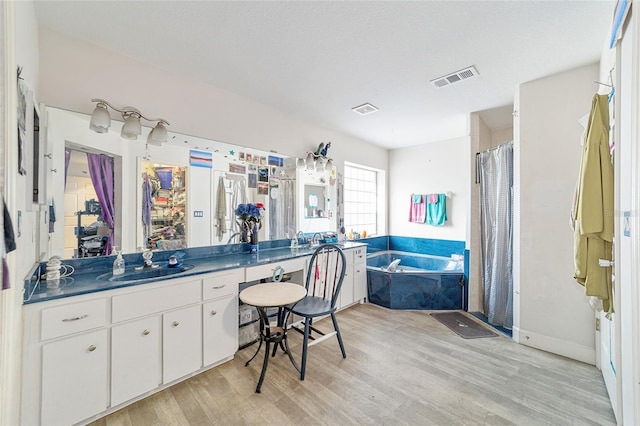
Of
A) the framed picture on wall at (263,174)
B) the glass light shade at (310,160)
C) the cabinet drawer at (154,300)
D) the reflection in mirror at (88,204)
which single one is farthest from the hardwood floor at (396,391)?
the glass light shade at (310,160)

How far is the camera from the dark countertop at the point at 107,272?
4.69 feet

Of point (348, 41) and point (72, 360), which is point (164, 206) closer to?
point (72, 360)

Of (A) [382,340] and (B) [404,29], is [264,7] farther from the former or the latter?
(A) [382,340]

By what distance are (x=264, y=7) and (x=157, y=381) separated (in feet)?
8.39

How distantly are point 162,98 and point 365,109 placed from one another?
213 centimetres

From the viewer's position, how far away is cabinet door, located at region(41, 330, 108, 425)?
4.53ft

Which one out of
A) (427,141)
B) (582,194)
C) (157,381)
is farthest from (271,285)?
(427,141)

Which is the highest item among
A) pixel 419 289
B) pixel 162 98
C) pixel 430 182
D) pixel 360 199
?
pixel 162 98

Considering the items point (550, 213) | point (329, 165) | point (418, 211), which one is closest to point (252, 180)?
point (329, 165)

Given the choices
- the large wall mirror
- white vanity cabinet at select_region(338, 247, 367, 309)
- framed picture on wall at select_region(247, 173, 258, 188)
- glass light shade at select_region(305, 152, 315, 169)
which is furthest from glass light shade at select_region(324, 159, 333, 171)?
white vanity cabinet at select_region(338, 247, 367, 309)

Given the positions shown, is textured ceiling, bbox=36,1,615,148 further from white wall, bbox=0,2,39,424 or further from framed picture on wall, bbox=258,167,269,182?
framed picture on wall, bbox=258,167,269,182

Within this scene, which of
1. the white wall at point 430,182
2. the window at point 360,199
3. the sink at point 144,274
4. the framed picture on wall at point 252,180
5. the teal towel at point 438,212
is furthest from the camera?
the window at point 360,199

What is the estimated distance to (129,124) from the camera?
1975 millimetres

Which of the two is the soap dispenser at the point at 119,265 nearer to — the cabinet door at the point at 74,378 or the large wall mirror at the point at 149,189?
the large wall mirror at the point at 149,189
